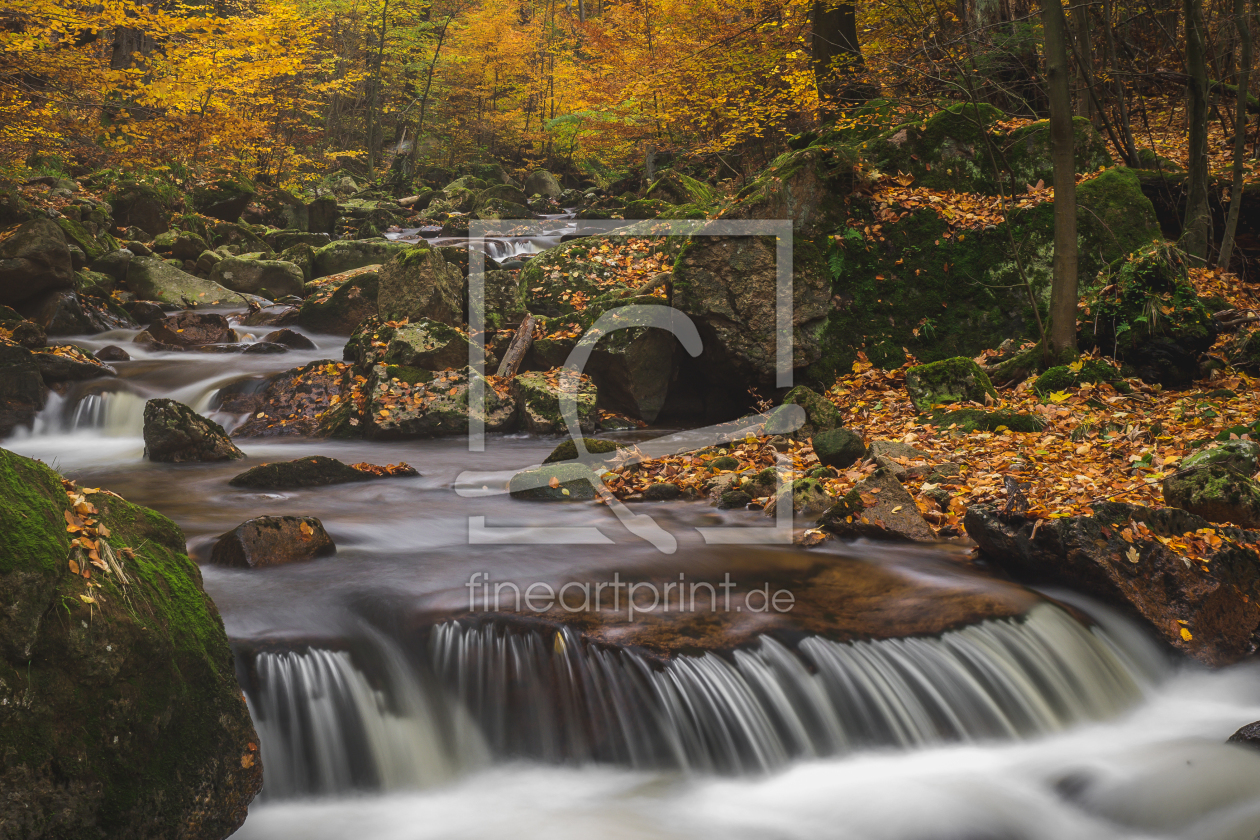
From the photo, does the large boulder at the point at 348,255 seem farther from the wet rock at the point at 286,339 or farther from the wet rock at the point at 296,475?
the wet rock at the point at 296,475

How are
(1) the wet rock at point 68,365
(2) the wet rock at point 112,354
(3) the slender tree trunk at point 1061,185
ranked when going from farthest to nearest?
(2) the wet rock at point 112,354 → (1) the wet rock at point 68,365 → (3) the slender tree trunk at point 1061,185

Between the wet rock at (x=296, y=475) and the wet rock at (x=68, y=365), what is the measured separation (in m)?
5.32

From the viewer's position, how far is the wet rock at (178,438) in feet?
30.1

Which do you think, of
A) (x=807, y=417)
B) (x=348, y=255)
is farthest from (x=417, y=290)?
(x=348, y=255)

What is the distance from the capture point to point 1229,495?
5.12m

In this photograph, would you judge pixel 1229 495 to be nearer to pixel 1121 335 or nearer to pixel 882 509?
pixel 882 509

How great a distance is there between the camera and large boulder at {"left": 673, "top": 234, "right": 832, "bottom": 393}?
10094mm

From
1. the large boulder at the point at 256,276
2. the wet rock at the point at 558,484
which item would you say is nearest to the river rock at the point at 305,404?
the wet rock at the point at 558,484

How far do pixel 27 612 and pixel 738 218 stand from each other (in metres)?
8.85

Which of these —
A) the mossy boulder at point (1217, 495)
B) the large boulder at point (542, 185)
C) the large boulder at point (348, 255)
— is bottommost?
the mossy boulder at point (1217, 495)

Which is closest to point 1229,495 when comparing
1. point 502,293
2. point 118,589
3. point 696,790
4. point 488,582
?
point 696,790

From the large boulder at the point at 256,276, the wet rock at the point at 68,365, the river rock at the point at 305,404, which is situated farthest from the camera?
the large boulder at the point at 256,276

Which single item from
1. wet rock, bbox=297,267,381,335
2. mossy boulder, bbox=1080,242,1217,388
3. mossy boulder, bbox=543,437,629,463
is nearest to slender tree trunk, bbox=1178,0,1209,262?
mossy boulder, bbox=1080,242,1217,388

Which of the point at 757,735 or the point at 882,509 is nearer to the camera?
the point at 757,735
